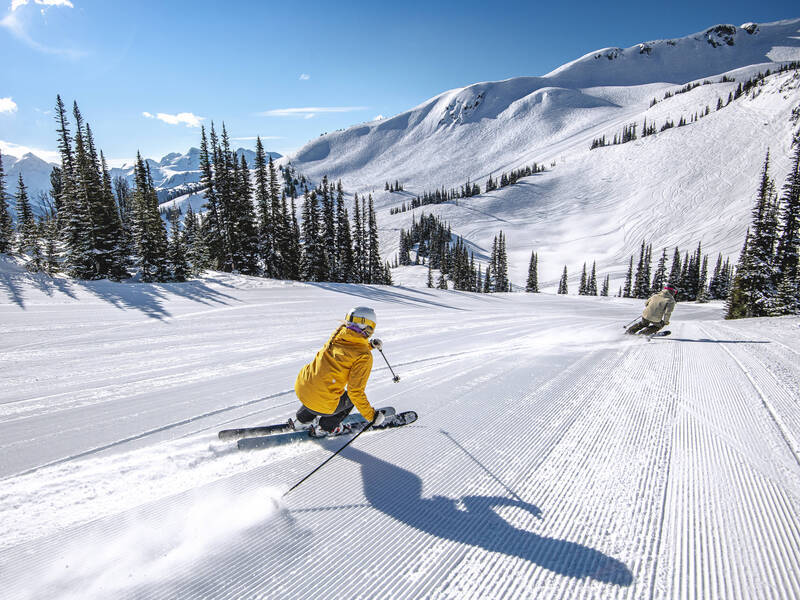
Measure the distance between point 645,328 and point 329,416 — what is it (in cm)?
989

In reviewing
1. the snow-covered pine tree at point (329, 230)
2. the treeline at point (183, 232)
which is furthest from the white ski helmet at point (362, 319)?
the snow-covered pine tree at point (329, 230)

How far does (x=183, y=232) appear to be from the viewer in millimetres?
31469

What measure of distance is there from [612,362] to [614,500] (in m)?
4.89

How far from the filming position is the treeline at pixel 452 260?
72.9 m

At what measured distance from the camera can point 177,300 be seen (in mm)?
11477

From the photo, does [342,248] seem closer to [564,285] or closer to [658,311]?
[658,311]

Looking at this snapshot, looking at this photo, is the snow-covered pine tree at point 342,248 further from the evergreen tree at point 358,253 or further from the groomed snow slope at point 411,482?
the groomed snow slope at point 411,482

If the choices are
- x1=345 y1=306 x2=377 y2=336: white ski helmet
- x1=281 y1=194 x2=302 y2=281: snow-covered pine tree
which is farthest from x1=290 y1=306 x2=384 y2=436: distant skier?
x1=281 y1=194 x2=302 y2=281: snow-covered pine tree

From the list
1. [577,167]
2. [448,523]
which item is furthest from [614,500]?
[577,167]

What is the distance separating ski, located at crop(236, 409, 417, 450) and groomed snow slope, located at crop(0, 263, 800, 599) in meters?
0.11

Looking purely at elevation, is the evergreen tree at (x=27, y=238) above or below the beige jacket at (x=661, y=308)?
above

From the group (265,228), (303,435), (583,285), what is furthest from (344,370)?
(583,285)

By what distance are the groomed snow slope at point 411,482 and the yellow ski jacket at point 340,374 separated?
24.5 inches

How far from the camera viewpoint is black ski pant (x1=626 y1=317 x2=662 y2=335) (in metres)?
9.78
